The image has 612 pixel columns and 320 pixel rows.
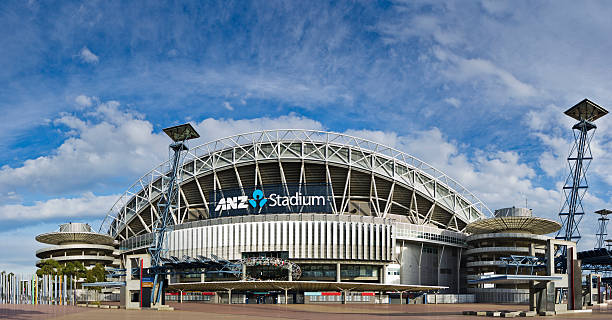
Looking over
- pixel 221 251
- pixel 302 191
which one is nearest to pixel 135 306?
pixel 221 251

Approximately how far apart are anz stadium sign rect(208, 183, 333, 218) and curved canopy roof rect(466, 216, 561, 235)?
32.5 meters

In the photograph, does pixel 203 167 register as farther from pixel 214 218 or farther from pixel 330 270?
pixel 330 270

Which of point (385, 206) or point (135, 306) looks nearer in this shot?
point (135, 306)

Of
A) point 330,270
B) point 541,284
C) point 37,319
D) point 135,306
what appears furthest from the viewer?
point 330,270

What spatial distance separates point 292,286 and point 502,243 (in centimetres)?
4920

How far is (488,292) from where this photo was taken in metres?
112

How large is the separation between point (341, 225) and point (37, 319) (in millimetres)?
72016

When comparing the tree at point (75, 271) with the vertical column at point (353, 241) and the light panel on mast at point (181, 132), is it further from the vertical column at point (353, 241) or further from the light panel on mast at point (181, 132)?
the vertical column at point (353, 241)

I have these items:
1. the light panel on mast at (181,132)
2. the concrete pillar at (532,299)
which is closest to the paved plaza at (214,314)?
the concrete pillar at (532,299)

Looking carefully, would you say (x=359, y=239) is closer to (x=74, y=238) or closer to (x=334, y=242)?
(x=334, y=242)

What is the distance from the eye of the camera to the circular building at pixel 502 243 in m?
115

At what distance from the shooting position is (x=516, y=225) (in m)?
119

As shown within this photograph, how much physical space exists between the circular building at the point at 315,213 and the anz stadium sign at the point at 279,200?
0.67 ft

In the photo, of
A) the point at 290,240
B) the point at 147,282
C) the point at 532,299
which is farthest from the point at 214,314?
the point at 290,240
